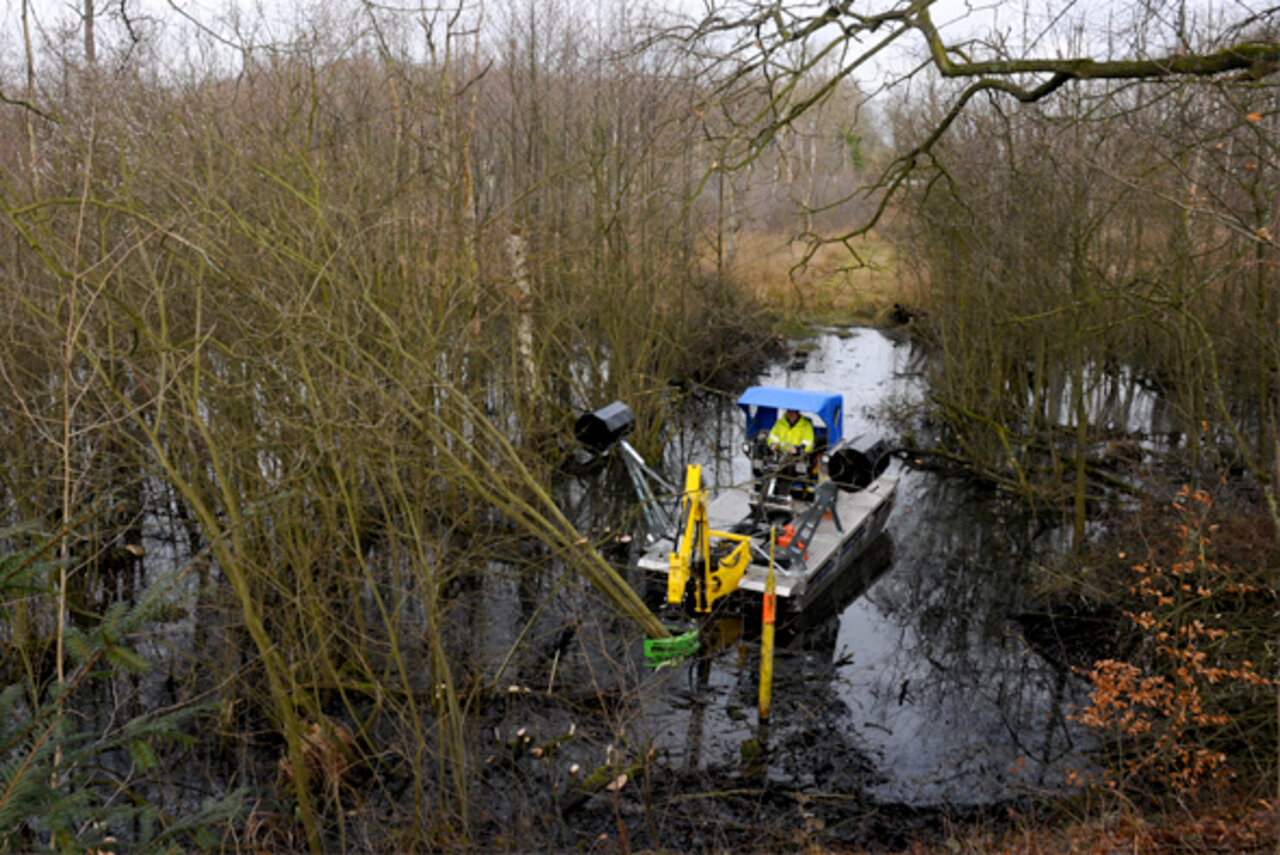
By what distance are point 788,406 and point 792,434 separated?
0.56m

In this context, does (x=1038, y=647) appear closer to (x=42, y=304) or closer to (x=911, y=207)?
(x=911, y=207)

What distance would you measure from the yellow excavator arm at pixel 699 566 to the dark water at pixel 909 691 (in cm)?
63

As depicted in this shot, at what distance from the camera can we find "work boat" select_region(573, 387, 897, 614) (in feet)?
35.1

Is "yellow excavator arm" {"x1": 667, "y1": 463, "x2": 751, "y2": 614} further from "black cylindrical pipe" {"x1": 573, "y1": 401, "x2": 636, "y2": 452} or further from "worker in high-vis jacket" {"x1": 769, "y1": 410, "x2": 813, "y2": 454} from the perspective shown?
"worker in high-vis jacket" {"x1": 769, "y1": 410, "x2": 813, "y2": 454}

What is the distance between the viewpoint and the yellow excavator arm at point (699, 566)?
10781 mm

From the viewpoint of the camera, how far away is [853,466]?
460 inches

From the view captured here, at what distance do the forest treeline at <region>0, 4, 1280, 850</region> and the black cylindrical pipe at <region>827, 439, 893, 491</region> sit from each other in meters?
2.24

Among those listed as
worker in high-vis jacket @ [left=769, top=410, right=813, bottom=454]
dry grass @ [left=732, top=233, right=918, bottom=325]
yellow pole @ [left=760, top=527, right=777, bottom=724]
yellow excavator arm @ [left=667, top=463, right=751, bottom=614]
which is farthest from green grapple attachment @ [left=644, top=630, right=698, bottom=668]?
dry grass @ [left=732, top=233, right=918, bottom=325]

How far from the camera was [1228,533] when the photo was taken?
10.0m

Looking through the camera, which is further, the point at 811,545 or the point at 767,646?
the point at 811,545

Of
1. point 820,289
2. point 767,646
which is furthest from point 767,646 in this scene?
point 820,289

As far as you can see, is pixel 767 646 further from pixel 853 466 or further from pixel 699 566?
pixel 853 466

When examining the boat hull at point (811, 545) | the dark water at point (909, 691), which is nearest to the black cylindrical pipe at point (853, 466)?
the boat hull at point (811, 545)

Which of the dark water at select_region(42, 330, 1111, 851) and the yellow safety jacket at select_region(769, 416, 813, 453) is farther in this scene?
the yellow safety jacket at select_region(769, 416, 813, 453)
